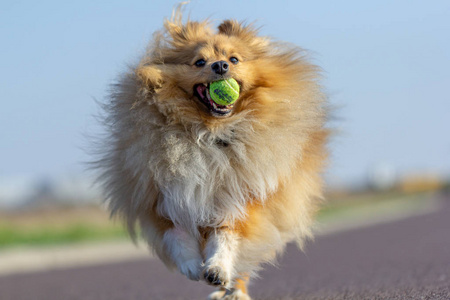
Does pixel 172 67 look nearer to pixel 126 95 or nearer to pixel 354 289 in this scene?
pixel 126 95

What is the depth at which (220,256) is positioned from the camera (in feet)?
16.7

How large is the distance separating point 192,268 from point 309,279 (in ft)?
11.3

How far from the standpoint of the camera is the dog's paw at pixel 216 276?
16.1 feet

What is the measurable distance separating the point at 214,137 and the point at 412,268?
12.6ft

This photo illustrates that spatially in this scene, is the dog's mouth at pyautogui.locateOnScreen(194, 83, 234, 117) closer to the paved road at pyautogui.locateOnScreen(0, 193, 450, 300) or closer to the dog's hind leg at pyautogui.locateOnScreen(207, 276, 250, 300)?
the dog's hind leg at pyautogui.locateOnScreen(207, 276, 250, 300)

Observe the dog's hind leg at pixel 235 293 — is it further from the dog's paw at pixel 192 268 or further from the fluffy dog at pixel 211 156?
the dog's paw at pixel 192 268

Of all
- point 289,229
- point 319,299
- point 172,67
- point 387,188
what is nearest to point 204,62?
point 172,67

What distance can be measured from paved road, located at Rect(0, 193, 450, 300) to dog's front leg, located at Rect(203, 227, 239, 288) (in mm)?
1119

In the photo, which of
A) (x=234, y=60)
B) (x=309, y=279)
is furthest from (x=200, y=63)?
(x=309, y=279)

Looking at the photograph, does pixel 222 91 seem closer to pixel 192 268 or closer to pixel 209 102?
pixel 209 102

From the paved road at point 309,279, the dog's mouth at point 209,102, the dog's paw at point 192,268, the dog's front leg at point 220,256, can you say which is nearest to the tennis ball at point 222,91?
the dog's mouth at point 209,102

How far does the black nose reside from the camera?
540 cm

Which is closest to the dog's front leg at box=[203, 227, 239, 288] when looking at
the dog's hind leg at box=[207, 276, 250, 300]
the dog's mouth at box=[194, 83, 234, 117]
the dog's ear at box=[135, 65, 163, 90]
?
the dog's hind leg at box=[207, 276, 250, 300]

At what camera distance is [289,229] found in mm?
5801
